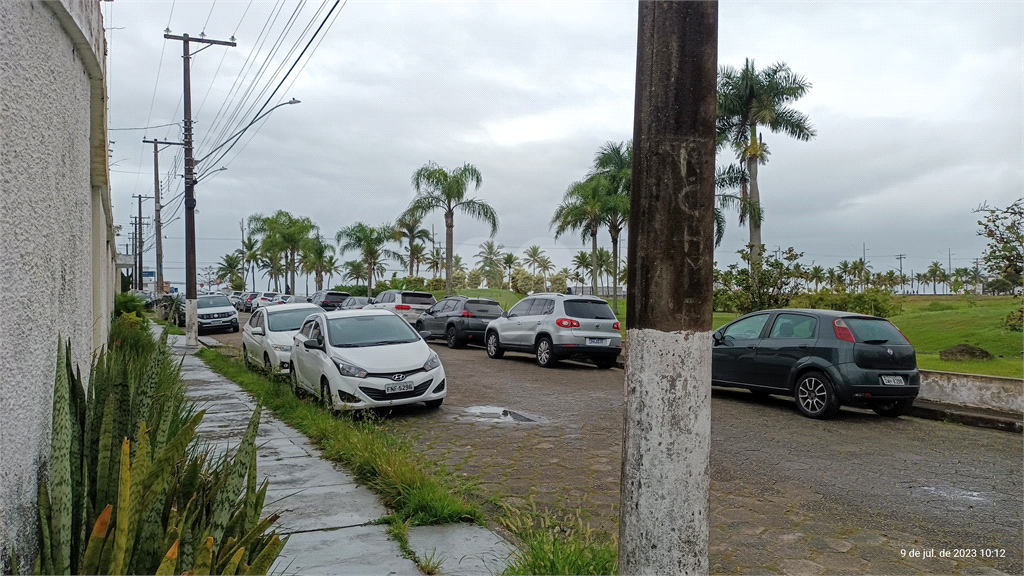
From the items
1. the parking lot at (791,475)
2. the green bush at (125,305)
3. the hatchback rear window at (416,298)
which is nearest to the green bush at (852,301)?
the parking lot at (791,475)

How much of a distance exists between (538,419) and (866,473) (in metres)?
4.27

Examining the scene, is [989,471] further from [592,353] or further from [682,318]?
[592,353]

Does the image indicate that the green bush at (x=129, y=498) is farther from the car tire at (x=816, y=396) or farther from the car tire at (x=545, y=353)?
the car tire at (x=545, y=353)

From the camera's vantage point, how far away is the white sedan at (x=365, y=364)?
32.5ft

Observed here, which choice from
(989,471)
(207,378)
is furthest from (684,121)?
(207,378)

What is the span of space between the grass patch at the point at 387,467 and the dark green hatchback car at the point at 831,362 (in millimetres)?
5825

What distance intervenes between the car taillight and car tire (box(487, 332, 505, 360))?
9862mm

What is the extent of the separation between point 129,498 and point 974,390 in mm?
11744

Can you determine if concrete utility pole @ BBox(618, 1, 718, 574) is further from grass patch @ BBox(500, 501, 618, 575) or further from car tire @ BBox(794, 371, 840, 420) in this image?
car tire @ BBox(794, 371, 840, 420)

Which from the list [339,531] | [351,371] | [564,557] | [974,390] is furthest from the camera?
[974,390]

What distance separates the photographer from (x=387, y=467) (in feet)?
20.0

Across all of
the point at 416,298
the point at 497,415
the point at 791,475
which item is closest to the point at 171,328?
the point at 416,298

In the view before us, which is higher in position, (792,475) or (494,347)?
(494,347)

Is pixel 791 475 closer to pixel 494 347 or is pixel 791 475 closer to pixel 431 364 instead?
pixel 431 364
